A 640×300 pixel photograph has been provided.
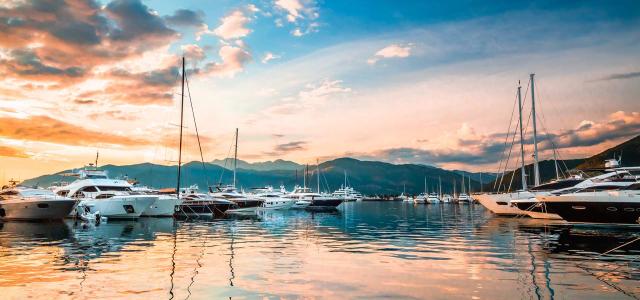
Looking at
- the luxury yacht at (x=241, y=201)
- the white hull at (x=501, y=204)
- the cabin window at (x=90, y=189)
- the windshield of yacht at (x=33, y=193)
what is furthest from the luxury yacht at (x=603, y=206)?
the windshield of yacht at (x=33, y=193)

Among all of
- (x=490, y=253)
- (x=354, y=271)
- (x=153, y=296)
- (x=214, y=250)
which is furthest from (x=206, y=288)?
(x=490, y=253)

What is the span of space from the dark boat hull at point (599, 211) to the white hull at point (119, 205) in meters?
40.3

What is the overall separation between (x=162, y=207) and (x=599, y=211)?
145ft

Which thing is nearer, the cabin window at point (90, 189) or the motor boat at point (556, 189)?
the motor boat at point (556, 189)

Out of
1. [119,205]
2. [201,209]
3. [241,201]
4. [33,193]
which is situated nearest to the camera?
[119,205]

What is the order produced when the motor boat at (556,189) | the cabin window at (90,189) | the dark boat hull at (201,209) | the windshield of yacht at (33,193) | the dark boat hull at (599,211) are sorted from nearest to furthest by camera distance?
the dark boat hull at (599,211) → the motor boat at (556,189) → the windshield of yacht at (33,193) → the cabin window at (90,189) → the dark boat hull at (201,209)

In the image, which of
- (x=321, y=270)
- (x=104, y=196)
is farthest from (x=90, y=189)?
(x=321, y=270)

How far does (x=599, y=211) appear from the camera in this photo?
1261 inches

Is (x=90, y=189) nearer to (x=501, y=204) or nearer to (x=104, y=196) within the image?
(x=104, y=196)

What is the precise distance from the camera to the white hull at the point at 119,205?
48.2 m

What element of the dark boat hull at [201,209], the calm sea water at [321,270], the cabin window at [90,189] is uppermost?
the cabin window at [90,189]

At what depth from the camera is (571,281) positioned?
41.9 ft

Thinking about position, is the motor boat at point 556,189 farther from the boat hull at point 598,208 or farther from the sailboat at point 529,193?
the boat hull at point 598,208

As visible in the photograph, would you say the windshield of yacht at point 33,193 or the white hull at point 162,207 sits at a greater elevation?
the windshield of yacht at point 33,193
